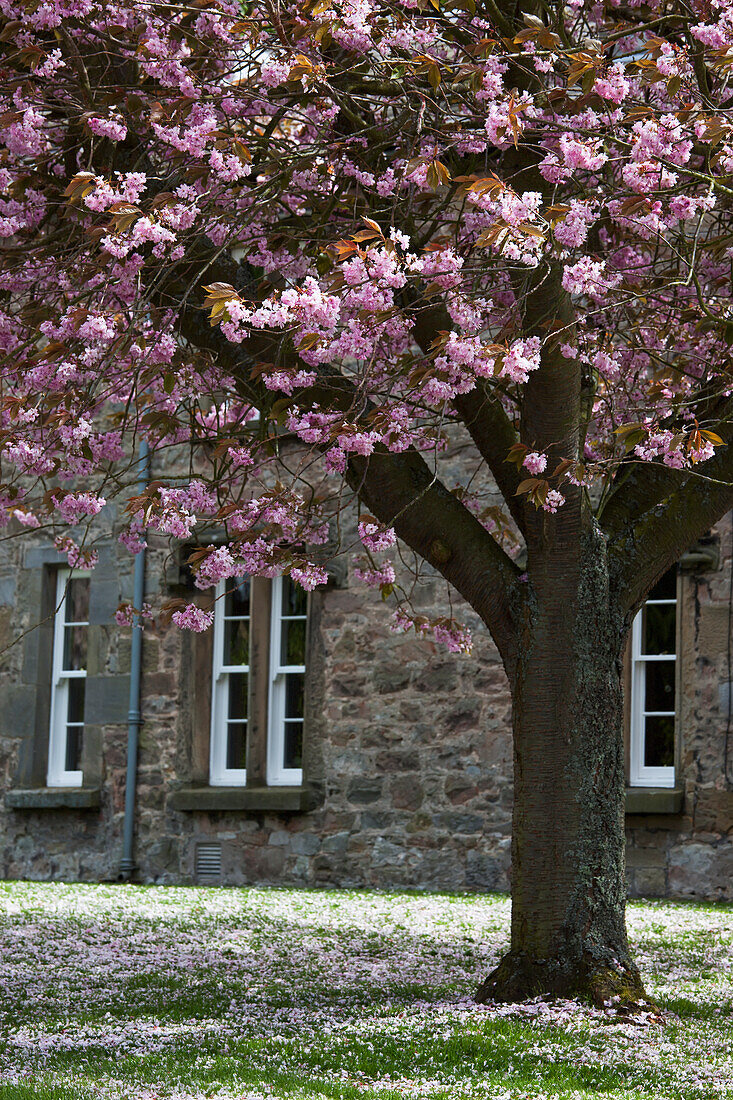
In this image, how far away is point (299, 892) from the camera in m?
11.9

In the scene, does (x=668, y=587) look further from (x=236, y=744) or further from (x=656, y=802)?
(x=236, y=744)

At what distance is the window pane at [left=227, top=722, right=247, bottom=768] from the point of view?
44.8 ft

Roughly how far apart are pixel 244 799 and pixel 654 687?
401 centimetres

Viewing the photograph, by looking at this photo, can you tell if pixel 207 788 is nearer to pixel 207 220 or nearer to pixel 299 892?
pixel 299 892

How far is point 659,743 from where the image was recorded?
11703 millimetres

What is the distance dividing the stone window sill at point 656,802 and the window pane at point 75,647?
20.9ft

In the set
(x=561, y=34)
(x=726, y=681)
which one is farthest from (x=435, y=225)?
(x=726, y=681)

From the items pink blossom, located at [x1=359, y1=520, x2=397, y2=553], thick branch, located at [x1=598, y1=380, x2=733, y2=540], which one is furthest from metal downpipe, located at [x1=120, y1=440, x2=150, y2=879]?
thick branch, located at [x1=598, y1=380, x2=733, y2=540]

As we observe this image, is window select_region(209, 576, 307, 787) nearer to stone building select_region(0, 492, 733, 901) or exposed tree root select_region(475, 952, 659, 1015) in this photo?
stone building select_region(0, 492, 733, 901)

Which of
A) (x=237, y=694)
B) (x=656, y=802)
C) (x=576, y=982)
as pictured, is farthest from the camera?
(x=237, y=694)

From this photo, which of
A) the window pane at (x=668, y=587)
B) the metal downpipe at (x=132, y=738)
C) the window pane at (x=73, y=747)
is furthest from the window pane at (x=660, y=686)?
the window pane at (x=73, y=747)

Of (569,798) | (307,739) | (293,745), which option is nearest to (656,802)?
(307,739)

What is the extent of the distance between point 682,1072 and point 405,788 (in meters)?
7.31

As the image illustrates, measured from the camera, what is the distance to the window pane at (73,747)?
14617 mm
